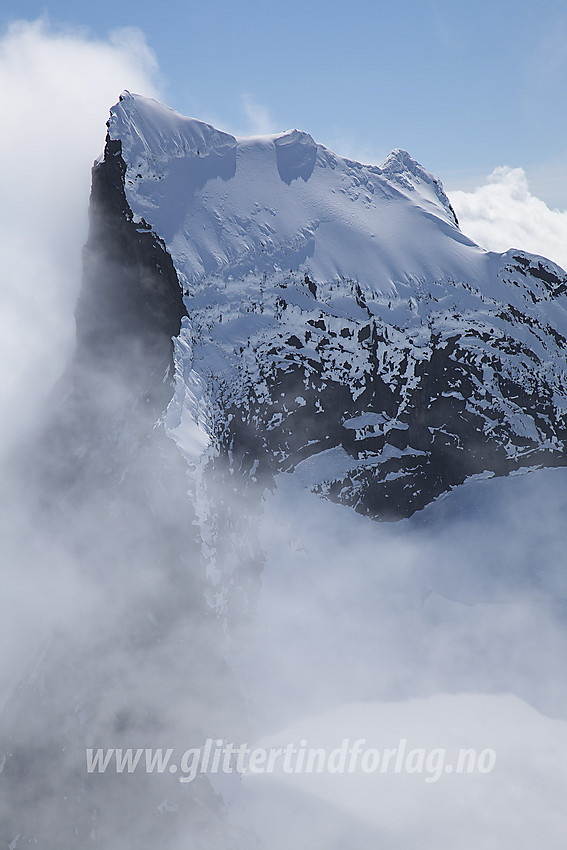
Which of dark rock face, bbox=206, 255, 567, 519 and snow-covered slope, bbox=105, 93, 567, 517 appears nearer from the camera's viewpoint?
snow-covered slope, bbox=105, 93, 567, 517

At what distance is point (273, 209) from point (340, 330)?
2072 cm

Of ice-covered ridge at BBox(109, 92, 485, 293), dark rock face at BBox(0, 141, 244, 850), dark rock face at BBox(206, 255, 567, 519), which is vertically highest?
ice-covered ridge at BBox(109, 92, 485, 293)

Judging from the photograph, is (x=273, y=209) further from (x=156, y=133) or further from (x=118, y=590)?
(x=118, y=590)

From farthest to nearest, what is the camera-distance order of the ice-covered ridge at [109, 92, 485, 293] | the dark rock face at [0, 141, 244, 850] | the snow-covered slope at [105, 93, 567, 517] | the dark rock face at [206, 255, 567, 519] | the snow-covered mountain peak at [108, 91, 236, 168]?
the dark rock face at [206, 255, 567, 519] → the ice-covered ridge at [109, 92, 485, 293] → the snow-covered slope at [105, 93, 567, 517] → the snow-covered mountain peak at [108, 91, 236, 168] → the dark rock face at [0, 141, 244, 850]

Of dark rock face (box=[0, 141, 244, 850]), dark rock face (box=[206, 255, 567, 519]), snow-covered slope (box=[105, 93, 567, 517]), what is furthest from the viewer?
dark rock face (box=[206, 255, 567, 519])

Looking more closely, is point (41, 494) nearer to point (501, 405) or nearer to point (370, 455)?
point (370, 455)

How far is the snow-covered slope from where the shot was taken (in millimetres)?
83125

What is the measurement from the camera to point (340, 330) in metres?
86.2

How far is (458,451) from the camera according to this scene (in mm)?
89688

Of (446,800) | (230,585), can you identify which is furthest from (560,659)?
(230,585)

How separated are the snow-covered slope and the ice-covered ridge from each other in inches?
9.1

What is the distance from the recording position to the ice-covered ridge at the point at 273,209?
84.1 m

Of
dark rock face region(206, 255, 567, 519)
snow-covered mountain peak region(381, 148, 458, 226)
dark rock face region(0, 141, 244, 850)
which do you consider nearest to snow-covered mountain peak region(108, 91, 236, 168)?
dark rock face region(0, 141, 244, 850)

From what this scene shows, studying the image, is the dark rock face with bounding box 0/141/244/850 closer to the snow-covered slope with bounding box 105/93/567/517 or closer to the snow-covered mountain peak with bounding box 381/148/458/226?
the snow-covered slope with bounding box 105/93/567/517
